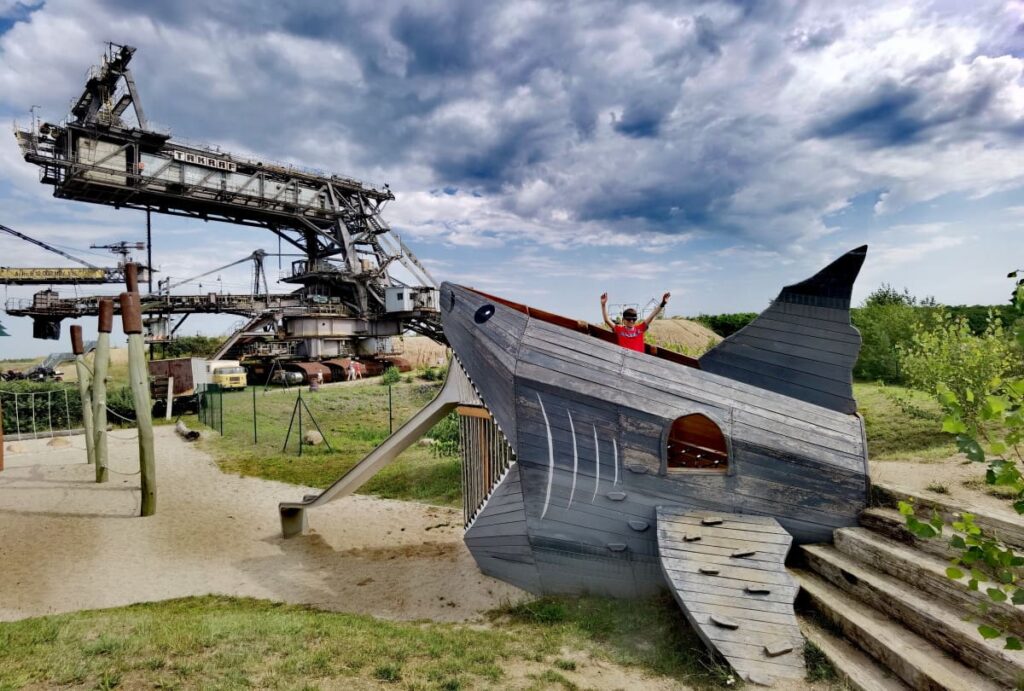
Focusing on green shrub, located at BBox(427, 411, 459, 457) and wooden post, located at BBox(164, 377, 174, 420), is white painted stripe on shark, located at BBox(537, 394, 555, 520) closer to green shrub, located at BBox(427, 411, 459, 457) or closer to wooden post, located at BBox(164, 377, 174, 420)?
green shrub, located at BBox(427, 411, 459, 457)

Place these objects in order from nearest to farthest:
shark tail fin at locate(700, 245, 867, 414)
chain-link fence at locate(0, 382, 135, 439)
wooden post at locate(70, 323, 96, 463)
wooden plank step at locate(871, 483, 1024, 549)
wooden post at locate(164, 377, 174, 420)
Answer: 1. wooden plank step at locate(871, 483, 1024, 549)
2. shark tail fin at locate(700, 245, 867, 414)
3. wooden post at locate(70, 323, 96, 463)
4. chain-link fence at locate(0, 382, 135, 439)
5. wooden post at locate(164, 377, 174, 420)

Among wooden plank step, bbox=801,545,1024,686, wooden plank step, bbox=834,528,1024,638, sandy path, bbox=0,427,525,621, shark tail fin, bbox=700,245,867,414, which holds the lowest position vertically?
sandy path, bbox=0,427,525,621

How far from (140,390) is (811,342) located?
13.2 m

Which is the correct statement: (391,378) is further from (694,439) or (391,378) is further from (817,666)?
(817,666)

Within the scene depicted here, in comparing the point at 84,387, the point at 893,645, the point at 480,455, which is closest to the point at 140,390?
the point at 84,387

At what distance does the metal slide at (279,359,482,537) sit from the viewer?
28.6 feet

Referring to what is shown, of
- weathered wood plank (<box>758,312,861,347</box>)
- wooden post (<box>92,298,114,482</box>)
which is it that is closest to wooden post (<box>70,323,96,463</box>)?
wooden post (<box>92,298,114,482</box>)

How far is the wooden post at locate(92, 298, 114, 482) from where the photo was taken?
46.8ft

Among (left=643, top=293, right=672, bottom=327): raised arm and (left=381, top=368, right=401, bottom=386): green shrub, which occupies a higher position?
(left=643, top=293, right=672, bottom=327): raised arm

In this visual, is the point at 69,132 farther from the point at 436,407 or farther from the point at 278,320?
the point at 436,407

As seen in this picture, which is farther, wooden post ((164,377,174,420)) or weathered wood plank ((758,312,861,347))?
wooden post ((164,377,174,420))

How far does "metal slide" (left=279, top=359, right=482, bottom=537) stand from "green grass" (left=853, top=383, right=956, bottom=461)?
6847mm

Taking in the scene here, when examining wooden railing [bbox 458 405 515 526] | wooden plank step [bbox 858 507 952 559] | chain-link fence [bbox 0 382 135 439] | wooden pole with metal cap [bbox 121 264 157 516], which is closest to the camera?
wooden plank step [bbox 858 507 952 559]

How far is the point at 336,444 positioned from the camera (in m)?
17.9
